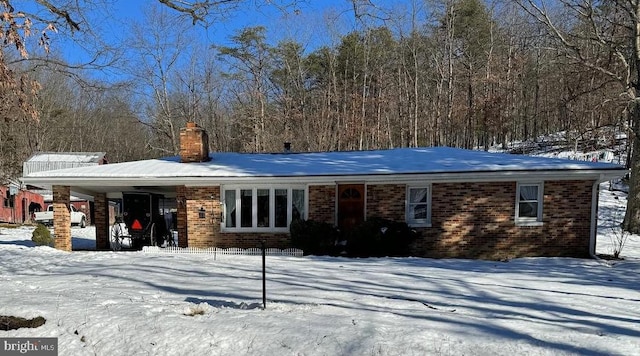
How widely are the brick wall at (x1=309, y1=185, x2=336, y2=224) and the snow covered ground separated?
3308 millimetres

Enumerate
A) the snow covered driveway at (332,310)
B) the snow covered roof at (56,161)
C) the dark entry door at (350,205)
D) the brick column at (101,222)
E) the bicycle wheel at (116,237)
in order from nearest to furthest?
the snow covered driveway at (332,310) → the dark entry door at (350,205) → the bicycle wheel at (116,237) → the brick column at (101,222) → the snow covered roof at (56,161)

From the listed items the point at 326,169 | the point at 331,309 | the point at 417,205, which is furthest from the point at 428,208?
the point at 331,309

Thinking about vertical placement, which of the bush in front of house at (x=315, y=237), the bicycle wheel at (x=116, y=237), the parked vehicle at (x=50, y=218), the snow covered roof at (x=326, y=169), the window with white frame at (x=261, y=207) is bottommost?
the parked vehicle at (x=50, y=218)

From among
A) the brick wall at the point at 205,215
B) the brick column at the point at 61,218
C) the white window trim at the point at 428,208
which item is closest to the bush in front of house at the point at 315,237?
the white window trim at the point at 428,208

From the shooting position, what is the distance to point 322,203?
1316 centimetres

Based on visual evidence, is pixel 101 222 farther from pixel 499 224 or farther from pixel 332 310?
pixel 499 224

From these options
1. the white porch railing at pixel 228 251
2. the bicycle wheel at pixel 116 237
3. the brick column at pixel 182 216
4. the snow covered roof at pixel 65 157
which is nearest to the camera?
the white porch railing at pixel 228 251

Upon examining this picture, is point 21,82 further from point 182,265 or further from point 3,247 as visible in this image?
point 3,247

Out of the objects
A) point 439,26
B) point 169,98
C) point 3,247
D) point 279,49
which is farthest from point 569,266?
point 169,98

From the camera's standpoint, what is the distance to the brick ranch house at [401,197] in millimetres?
11953

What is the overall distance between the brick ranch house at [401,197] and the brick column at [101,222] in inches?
63.2

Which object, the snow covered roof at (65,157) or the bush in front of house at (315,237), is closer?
the bush in front of house at (315,237)

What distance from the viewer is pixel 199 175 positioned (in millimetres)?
13047

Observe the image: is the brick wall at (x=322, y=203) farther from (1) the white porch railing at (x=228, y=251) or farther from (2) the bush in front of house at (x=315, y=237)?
(1) the white porch railing at (x=228, y=251)
